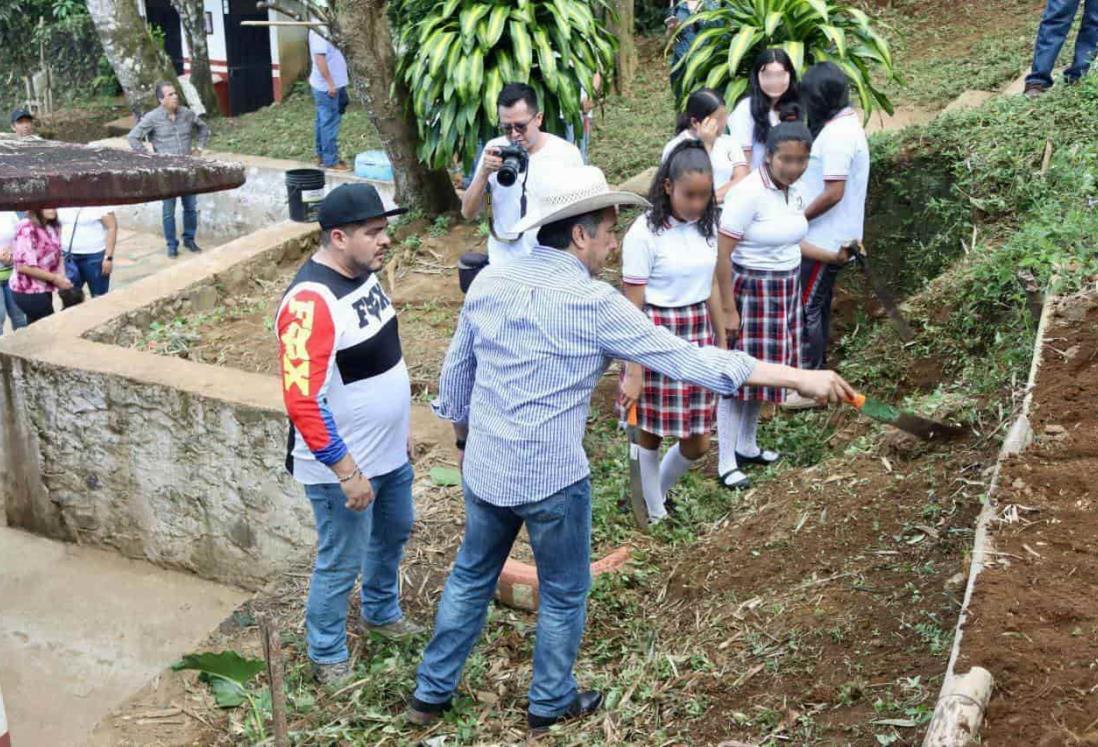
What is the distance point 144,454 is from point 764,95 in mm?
4217

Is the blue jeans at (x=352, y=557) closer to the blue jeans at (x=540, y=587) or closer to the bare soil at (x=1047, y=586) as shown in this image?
the blue jeans at (x=540, y=587)

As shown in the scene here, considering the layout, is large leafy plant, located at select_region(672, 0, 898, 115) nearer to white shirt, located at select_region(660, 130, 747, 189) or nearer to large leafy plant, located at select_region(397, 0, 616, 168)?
large leafy plant, located at select_region(397, 0, 616, 168)

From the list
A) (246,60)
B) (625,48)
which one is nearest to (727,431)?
(625,48)

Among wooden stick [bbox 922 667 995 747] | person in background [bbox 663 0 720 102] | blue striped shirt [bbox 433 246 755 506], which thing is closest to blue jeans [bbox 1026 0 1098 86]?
person in background [bbox 663 0 720 102]

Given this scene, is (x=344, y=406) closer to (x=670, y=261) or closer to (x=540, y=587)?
(x=540, y=587)

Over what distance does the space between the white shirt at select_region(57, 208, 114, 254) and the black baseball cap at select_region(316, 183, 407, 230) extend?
18.3 feet

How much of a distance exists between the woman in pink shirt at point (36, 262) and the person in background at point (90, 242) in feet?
1.05

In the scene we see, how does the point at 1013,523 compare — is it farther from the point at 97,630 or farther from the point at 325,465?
the point at 97,630

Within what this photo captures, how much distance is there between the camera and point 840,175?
19.5ft

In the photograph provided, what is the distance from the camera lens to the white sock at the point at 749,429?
5.68 m

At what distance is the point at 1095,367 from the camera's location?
4.57 meters

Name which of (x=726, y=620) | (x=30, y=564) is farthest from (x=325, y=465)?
(x=30, y=564)

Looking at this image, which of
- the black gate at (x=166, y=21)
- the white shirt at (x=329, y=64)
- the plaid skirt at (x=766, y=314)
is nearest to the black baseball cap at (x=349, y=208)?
the plaid skirt at (x=766, y=314)

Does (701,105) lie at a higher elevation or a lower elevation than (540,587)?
higher
